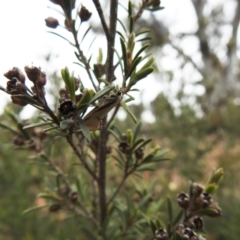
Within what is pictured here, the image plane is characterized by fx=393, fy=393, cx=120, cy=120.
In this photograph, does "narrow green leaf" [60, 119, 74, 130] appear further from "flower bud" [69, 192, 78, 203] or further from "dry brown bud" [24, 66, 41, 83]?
"flower bud" [69, 192, 78, 203]

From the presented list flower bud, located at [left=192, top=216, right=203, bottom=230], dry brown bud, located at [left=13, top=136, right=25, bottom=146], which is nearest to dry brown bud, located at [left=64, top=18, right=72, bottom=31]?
dry brown bud, located at [left=13, top=136, right=25, bottom=146]

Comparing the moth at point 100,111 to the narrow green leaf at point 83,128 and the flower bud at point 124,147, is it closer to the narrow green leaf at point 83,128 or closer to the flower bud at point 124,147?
the narrow green leaf at point 83,128

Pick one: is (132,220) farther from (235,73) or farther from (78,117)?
(235,73)

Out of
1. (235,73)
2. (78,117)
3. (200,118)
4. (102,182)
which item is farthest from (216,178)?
(235,73)

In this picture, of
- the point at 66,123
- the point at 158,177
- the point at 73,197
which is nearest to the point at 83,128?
the point at 66,123

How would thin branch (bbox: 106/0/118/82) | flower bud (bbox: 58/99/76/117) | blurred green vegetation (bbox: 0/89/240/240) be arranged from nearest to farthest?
1. flower bud (bbox: 58/99/76/117)
2. thin branch (bbox: 106/0/118/82)
3. blurred green vegetation (bbox: 0/89/240/240)

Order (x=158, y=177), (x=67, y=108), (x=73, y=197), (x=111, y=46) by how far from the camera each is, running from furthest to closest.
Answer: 1. (x=158, y=177)
2. (x=73, y=197)
3. (x=111, y=46)
4. (x=67, y=108)

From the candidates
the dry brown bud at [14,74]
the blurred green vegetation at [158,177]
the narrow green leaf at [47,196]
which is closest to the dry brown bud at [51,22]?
the dry brown bud at [14,74]

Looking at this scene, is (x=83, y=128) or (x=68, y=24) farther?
(x=68, y=24)

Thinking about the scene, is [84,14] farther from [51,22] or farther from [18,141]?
[18,141]
